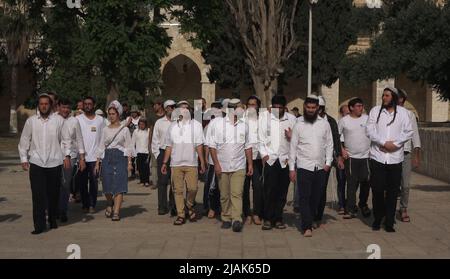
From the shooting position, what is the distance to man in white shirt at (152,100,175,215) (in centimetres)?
1195

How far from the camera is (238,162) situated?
10.4 meters

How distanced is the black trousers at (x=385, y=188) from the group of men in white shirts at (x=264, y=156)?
13 millimetres

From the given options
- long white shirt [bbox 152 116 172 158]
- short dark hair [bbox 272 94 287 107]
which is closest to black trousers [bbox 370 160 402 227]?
short dark hair [bbox 272 94 287 107]

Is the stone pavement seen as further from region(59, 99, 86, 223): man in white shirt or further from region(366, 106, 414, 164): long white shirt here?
region(366, 106, 414, 164): long white shirt

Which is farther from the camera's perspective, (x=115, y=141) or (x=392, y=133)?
(x=115, y=141)

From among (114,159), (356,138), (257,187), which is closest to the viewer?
(257,187)

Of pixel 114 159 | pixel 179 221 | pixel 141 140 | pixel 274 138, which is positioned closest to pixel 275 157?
pixel 274 138

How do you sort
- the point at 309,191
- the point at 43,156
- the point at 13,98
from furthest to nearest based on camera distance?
the point at 13,98
the point at 43,156
the point at 309,191

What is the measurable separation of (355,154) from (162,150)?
3.16 meters

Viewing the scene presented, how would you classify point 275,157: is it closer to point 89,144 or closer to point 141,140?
point 89,144

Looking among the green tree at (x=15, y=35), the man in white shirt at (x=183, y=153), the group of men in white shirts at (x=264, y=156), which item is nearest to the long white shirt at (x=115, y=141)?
the group of men in white shirts at (x=264, y=156)

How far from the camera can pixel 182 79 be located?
5222 centimetres

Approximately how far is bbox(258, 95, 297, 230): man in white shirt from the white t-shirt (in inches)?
58.0

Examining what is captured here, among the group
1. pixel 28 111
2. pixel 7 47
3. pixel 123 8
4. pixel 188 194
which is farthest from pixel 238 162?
pixel 28 111
